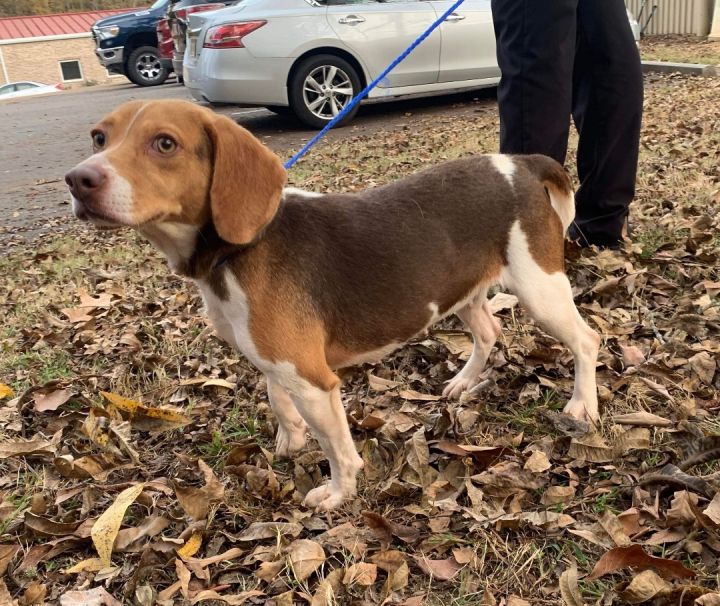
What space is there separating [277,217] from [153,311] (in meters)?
2.30

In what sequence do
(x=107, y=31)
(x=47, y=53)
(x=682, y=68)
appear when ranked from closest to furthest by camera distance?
(x=682, y=68) < (x=107, y=31) < (x=47, y=53)

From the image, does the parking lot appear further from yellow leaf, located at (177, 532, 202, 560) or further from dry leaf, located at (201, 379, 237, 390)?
yellow leaf, located at (177, 532, 202, 560)

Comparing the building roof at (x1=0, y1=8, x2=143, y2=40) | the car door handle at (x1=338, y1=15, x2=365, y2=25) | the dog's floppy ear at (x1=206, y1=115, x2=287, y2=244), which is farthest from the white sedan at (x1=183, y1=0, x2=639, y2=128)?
the building roof at (x1=0, y1=8, x2=143, y2=40)

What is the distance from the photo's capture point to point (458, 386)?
3338 millimetres

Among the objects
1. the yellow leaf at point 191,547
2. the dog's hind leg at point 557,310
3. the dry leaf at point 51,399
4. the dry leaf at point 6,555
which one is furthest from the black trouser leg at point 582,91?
the dry leaf at point 6,555

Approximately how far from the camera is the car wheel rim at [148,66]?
20438 millimetres

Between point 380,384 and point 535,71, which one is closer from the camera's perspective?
point 380,384

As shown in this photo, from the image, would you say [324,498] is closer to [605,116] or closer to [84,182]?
[84,182]

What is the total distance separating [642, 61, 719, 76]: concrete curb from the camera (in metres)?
11.5

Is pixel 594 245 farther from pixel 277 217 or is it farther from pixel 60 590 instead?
pixel 60 590

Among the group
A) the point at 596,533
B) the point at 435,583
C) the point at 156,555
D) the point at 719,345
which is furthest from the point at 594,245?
the point at 156,555

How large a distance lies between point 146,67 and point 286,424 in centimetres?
1999

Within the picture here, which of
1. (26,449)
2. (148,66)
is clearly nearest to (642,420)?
(26,449)

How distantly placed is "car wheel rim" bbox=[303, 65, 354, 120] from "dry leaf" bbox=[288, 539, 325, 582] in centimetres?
864
